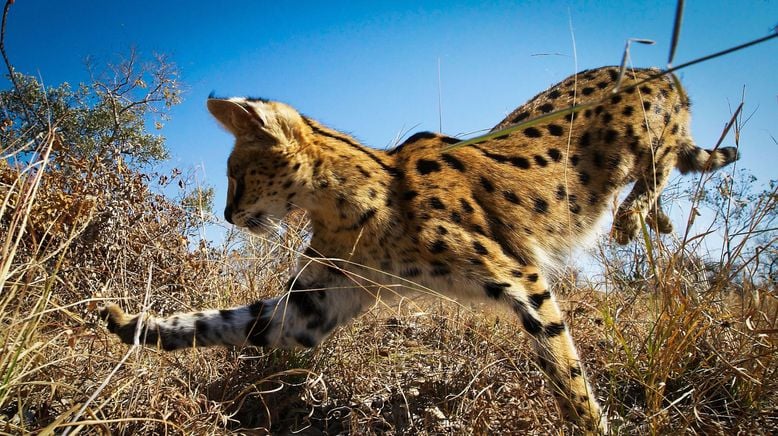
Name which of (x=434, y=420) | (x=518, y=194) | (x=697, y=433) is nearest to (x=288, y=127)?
(x=518, y=194)

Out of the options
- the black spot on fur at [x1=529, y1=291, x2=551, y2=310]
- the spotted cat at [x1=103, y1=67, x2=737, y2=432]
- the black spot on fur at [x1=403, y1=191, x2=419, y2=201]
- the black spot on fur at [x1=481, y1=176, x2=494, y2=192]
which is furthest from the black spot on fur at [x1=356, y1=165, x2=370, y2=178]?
the black spot on fur at [x1=529, y1=291, x2=551, y2=310]

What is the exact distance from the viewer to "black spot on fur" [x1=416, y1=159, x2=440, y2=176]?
323 centimetres

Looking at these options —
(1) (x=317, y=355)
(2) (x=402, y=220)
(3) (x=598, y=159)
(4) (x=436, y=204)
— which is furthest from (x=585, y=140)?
(1) (x=317, y=355)

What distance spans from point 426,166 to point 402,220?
462mm

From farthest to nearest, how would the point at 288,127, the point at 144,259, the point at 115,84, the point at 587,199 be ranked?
the point at 115,84
the point at 144,259
the point at 587,199
the point at 288,127

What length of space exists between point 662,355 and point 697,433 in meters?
0.32

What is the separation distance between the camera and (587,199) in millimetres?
3670

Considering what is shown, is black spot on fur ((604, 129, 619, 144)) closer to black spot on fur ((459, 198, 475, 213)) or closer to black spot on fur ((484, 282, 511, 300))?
black spot on fur ((459, 198, 475, 213))

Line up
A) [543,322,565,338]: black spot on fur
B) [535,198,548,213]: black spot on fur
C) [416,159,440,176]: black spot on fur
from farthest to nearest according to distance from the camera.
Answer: [535,198,548,213]: black spot on fur
[416,159,440,176]: black spot on fur
[543,322,565,338]: black spot on fur

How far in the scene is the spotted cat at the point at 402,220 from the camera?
2.79 meters

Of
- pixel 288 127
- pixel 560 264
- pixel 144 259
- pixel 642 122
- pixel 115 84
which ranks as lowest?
pixel 560 264

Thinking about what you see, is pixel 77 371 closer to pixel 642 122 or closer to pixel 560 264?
pixel 560 264

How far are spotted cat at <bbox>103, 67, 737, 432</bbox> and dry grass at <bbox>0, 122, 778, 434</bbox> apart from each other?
18 centimetres

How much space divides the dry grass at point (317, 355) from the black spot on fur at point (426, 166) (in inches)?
33.6
